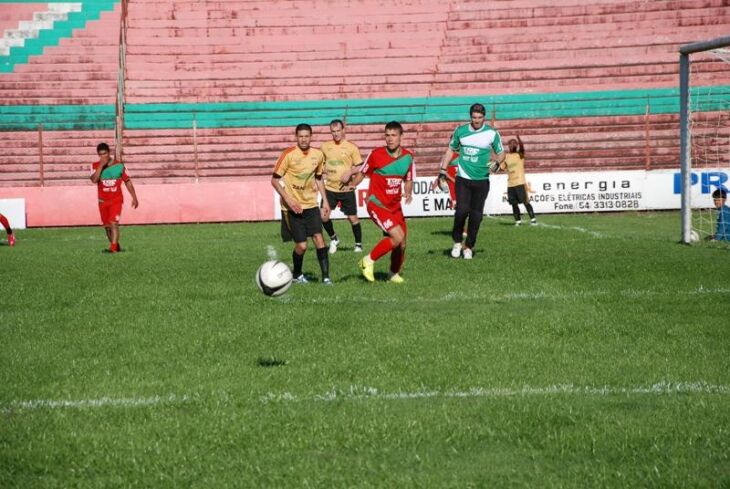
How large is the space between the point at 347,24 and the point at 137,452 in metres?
32.7

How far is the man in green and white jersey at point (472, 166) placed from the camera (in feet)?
48.4

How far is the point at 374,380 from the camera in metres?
6.44

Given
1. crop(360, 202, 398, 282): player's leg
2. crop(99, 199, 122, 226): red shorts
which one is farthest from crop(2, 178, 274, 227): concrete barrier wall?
crop(360, 202, 398, 282): player's leg

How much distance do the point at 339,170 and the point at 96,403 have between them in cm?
1141

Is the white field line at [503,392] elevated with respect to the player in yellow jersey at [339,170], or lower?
lower

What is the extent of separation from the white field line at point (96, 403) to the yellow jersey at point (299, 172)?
20.4ft

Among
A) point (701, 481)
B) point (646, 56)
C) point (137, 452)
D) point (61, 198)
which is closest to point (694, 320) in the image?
point (701, 481)

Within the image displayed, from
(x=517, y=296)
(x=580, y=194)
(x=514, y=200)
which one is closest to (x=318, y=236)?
(x=517, y=296)

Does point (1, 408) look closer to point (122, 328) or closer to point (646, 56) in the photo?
point (122, 328)

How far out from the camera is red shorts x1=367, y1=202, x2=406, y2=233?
11930 millimetres

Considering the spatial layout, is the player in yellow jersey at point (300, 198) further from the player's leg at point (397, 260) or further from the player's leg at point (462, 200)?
the player's leg at point (462, 200)

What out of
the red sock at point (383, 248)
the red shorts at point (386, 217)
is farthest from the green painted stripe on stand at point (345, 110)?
the red sock at point (383, 248)

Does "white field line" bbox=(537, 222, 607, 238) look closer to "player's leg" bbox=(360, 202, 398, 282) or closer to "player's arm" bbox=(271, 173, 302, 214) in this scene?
"player's leg" bbox=(360, 202, 398, 282)

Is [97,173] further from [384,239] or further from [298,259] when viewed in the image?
[384,239]
